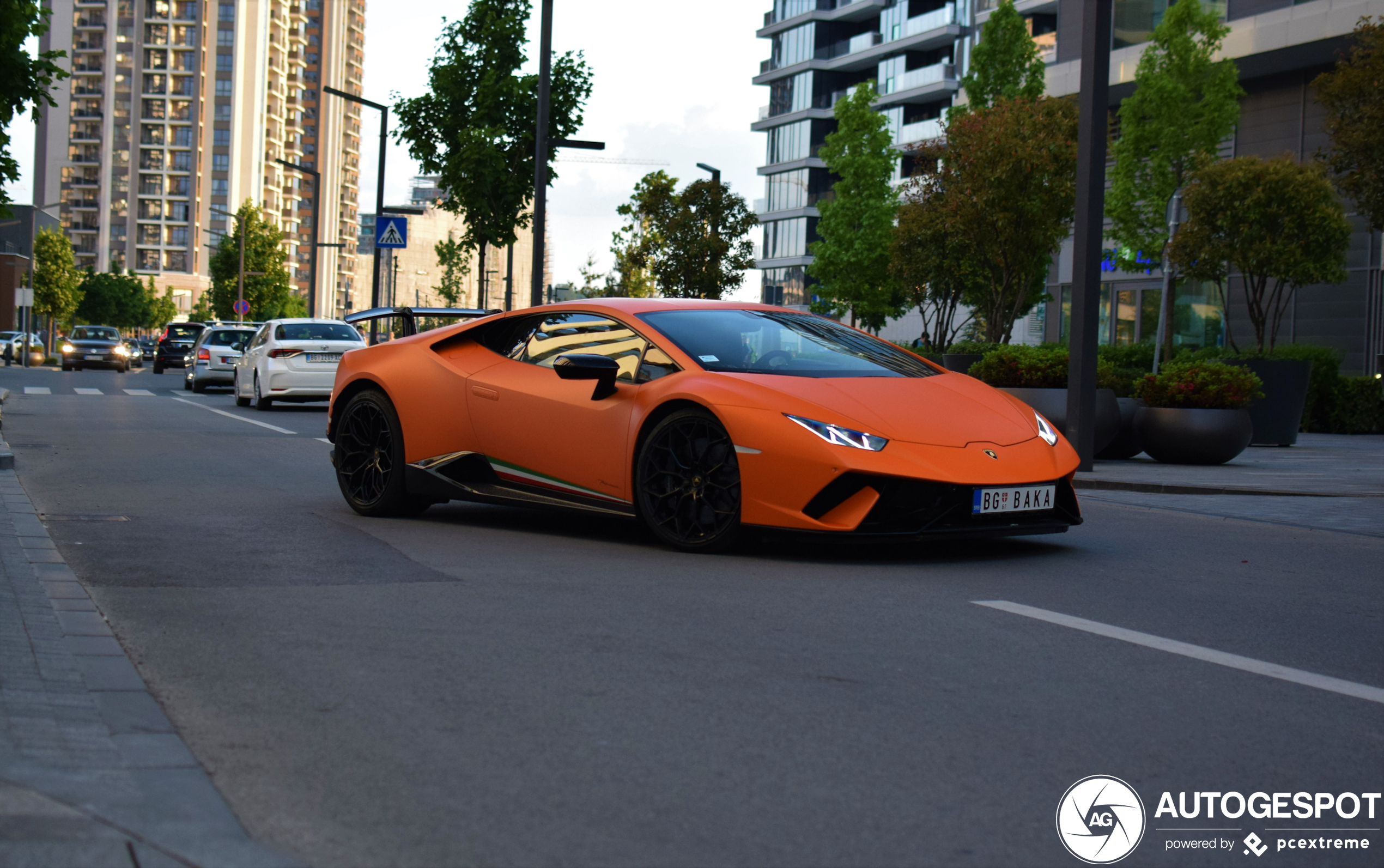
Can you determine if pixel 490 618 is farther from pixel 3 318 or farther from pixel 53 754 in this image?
pixel 3 318

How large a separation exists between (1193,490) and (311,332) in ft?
53.7

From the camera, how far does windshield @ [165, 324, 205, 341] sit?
5262cm

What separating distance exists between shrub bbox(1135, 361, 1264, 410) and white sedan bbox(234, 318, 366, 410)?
41.2ft

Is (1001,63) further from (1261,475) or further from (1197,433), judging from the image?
(1261,475)

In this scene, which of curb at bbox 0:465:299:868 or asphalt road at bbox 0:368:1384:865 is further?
asphalt road at bbox 0:368:1384:865

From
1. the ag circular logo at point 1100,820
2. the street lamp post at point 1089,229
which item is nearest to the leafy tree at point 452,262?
the street lamp post at point 1089,229

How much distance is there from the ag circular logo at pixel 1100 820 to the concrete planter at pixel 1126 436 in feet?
39.4

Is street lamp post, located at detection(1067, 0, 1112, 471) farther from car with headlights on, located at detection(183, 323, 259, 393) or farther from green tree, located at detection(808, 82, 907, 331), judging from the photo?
green tree, located at detection(808, 82, 907, 331)

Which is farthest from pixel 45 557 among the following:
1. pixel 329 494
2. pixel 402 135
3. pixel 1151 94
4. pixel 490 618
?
pixel 1151 94

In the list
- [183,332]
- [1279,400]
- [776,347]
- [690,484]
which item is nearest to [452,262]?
[183,332]

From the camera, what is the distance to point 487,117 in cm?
2880

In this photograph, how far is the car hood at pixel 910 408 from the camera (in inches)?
268

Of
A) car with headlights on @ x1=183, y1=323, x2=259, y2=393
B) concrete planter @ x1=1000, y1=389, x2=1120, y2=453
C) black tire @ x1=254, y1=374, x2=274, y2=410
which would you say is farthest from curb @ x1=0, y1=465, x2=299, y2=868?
car with headlights on @ x1=183, y1=323, x2=259, y2=393

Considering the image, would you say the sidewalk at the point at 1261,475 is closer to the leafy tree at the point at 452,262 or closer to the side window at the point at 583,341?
the side window at the point at 583,341
